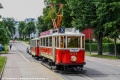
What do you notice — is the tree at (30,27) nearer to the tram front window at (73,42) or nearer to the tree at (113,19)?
the tree at (113,19)

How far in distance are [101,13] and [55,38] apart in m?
25.8

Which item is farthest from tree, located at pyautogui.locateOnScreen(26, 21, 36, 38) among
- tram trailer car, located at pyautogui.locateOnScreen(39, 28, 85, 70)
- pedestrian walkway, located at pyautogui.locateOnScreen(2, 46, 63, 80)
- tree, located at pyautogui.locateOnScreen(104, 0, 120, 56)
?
tram trailer car, located at pyautogui.locateOnScreen(39, 28, 85, 70)

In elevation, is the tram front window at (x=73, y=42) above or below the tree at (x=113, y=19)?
below

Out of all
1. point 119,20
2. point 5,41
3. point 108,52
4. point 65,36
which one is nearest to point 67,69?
point 65,36

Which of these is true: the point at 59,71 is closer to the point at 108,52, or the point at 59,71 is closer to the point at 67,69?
the point at 67,69

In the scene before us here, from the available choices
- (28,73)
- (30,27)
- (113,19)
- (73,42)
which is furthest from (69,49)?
(30,27)

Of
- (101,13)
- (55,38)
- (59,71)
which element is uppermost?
(101,13)

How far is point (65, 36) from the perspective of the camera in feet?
78.0

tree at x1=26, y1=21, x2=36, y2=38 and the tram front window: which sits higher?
tree at x1=26, y1=21, x2=36, y2=38

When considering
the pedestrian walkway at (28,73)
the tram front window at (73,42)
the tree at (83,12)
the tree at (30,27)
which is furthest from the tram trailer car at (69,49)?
the tree at (30,27)

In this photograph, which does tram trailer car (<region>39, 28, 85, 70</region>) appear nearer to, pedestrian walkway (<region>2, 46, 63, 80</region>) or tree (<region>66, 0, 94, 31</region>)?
pedestrian walkway (<region>2, 46, 63, 80</region>)

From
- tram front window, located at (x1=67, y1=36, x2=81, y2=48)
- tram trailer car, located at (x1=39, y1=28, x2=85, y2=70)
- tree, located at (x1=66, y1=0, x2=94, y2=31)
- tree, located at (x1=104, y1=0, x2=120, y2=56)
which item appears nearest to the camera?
tram trailer car, located at (x1=39, y1=28, x2=85, y2=70)

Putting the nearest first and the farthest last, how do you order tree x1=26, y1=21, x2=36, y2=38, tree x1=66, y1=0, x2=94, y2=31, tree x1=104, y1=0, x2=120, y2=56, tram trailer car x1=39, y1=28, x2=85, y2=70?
1. tram trailer car x1=39, y1=28, x2=85, y2=70
2. tree x1=104, y1=0, x2=120, y2=56
3. tree x1=66, y1=0, x2=94, y2=31
4. tree x1=26, y1=21, x2=36, y2=38

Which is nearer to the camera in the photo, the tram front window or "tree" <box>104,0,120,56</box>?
the tram front window
